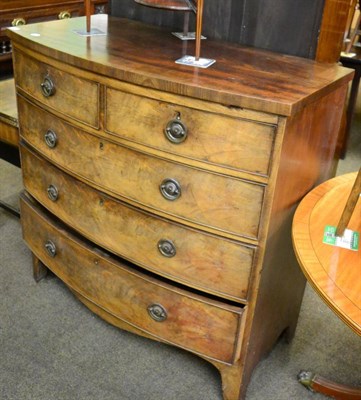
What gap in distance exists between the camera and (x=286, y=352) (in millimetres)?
1871

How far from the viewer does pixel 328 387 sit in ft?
5.47

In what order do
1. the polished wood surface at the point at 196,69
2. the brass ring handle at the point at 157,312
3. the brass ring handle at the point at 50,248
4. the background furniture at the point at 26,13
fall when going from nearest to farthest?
the polished wood surface at the point at 196,69, the brass ring handle at the point at 157,312, the brass ring handle at the point at 50,248, the background furniture at the point at 26,13

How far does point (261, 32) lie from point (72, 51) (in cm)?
58

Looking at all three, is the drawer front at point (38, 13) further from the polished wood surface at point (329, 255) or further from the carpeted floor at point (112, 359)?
the polished wood surface at point (329, 255)

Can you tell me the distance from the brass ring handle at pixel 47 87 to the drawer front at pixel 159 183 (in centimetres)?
8

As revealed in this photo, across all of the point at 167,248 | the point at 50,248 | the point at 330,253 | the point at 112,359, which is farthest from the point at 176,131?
the point at 112,359

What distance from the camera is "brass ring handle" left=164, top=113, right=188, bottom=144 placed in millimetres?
1283

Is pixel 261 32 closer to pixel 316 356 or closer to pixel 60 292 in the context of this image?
pixel 316 356

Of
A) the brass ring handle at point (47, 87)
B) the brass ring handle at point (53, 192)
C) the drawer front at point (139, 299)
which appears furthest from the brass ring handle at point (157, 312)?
the brass ring handle at point (47, 87)

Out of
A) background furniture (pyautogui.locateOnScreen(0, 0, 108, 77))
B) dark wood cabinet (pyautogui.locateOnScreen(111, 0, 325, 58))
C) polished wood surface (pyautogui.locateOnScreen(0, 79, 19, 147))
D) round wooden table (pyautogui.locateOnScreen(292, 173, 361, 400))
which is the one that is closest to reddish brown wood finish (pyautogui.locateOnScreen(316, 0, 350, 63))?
dark wood cabinet (pyautogui.locateOnScreen(111, 0, 325, 58))

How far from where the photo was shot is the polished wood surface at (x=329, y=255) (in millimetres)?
1013

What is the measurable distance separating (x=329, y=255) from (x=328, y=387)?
28.6 inches

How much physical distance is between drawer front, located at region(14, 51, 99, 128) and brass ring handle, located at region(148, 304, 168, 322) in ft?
1.92

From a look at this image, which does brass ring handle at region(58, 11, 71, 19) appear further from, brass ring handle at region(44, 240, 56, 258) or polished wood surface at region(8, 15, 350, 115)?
brass ring handle at region(44, 240, 56, 258)
